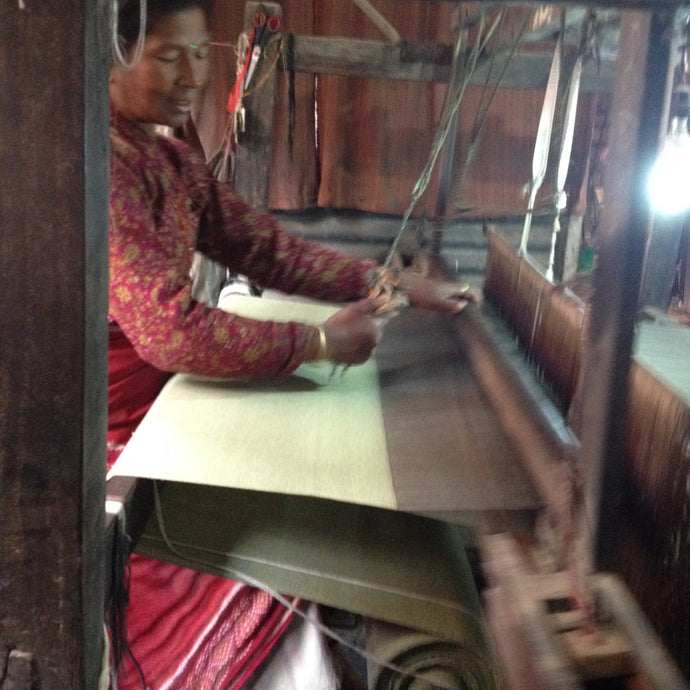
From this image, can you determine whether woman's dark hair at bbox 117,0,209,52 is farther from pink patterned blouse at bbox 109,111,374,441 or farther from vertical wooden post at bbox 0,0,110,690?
vertical wooden post at bbox 0,0,110,690

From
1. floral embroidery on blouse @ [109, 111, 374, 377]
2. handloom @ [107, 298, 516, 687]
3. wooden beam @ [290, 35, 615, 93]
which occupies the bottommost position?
handloom @ [107, 298, 516, 687]

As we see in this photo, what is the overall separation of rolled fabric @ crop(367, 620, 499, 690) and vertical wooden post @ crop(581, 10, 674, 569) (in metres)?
0.30

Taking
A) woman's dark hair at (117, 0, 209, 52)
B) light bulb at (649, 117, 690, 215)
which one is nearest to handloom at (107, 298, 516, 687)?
light bulb at (649, 117, 690, 215)

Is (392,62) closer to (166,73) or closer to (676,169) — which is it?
(166,73)

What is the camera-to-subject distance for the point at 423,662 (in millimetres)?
985

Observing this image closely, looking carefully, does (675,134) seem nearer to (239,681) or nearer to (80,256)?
(80,256)

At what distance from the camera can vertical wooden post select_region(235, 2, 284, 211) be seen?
7.54 ft

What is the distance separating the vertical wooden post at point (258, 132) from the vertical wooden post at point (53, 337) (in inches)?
67.5

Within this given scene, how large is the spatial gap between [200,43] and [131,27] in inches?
5.5

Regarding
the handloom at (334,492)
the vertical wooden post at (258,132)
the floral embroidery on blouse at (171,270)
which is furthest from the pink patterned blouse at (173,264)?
the vertical wooden post at (258,132)

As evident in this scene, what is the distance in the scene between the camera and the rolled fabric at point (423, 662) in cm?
97

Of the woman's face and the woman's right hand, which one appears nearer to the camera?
the woman's face

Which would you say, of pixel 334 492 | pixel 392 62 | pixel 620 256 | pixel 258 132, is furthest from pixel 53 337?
pixel 392 62

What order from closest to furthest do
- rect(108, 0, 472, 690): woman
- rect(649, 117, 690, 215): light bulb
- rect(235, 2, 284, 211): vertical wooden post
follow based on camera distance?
rect(649, 117, 690, 215): light bulb < rect(108, 0, 472, 690): woman < rect(235, 2, 284, 211): vertical wooden post
